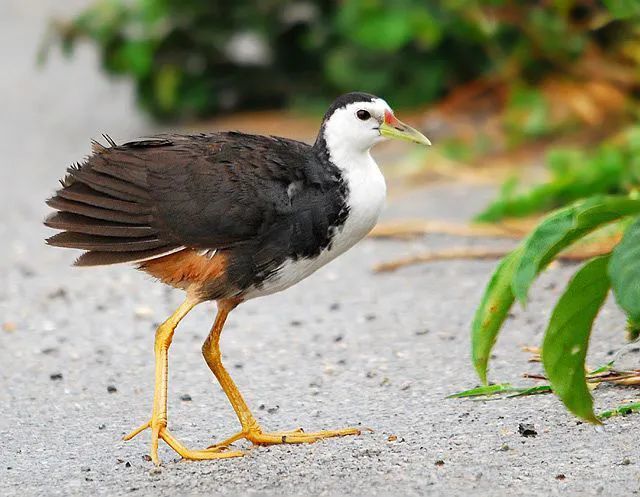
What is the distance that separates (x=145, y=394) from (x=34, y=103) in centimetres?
727

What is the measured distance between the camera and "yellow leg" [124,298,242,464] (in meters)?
4.36

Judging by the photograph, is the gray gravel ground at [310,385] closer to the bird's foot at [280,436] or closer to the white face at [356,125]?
the bird's foot at [280,436]

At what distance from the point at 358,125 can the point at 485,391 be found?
40.2 inches

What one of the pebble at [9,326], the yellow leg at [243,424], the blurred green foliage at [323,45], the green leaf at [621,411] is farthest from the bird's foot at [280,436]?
the blurred green foliage at [323,45]

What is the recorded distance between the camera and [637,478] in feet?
12.6

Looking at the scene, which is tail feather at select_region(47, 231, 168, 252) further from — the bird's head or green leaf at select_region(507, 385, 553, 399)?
green leaf at select_region(507, 385, 553, 399)

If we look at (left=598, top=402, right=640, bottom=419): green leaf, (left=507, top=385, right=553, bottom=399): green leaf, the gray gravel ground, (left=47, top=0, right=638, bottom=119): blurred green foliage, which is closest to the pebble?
the gray gravel ground

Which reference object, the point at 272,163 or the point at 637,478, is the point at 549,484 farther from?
the point at 272,163

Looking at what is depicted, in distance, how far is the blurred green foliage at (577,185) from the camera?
6.94 m

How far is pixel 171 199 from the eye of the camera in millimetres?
4457

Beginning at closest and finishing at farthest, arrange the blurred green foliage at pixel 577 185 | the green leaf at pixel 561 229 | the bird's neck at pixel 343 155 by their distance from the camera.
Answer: the green leaf at pixel 561 229, the bird's neck at pixel 343 155, the blurred green foliage at pixel 577 185

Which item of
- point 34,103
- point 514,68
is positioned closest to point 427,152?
point 514,68

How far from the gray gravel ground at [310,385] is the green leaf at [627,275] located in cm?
55

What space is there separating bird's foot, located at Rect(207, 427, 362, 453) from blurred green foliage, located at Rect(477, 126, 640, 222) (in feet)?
9.15
